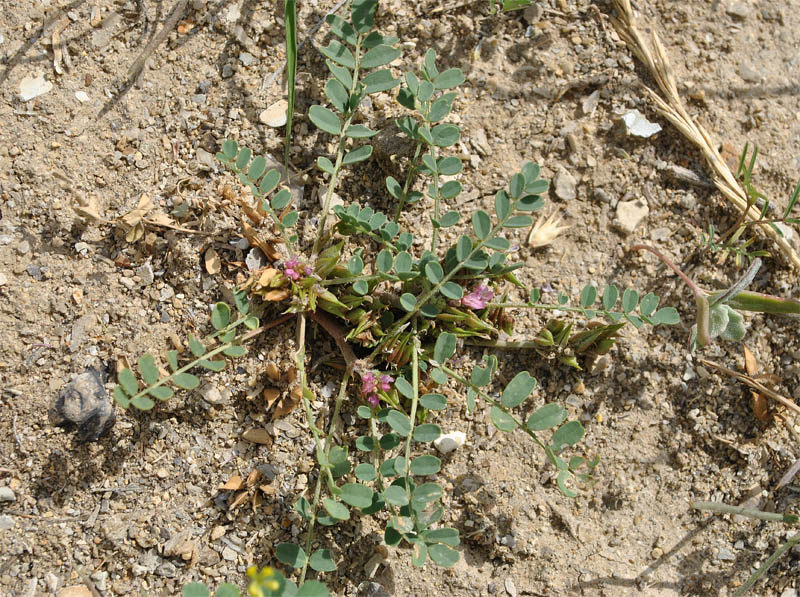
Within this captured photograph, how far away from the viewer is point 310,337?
238cm

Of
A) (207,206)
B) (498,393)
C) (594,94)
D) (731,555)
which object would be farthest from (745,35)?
(207,206)

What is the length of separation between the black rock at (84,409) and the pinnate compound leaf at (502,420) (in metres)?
1.18

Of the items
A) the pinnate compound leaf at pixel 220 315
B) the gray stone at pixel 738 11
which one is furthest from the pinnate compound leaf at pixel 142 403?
the gray stone at pixel 738 11

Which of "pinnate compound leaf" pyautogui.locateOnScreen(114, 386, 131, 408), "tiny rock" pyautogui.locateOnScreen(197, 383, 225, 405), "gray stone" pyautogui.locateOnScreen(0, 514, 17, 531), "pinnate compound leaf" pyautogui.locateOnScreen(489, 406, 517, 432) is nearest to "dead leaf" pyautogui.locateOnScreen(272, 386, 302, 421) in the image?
"tiny rock" pyautogui.locateOnScreen(197, 383, 225, 405)

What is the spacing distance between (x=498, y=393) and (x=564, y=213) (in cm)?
71

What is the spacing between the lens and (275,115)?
8.09 ft

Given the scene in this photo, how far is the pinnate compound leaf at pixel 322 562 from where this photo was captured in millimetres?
1979

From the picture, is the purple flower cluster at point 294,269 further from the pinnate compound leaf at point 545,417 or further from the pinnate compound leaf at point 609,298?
the pinnate compound leaf at point 609,298

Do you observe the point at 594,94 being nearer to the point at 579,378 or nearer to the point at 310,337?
the point at 579,378

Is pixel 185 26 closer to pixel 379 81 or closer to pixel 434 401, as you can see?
pixel 379 81

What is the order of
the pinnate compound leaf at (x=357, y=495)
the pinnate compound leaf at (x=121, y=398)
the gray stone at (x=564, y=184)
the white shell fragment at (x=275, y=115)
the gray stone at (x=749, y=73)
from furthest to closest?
1. the gray stone at (x=749, y=73)
2. the gray stone at (x=564, y=184)
3. the white shell fragment at (x=275, y=115)
4. the pinnate compound leaf at (x=357, y=495)
5. the pinnate compound leaf at (x=121, y=398)

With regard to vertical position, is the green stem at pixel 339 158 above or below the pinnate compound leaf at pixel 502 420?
above

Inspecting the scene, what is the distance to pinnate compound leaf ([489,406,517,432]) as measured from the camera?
202cm

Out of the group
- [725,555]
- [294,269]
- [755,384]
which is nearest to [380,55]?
[294,269]
